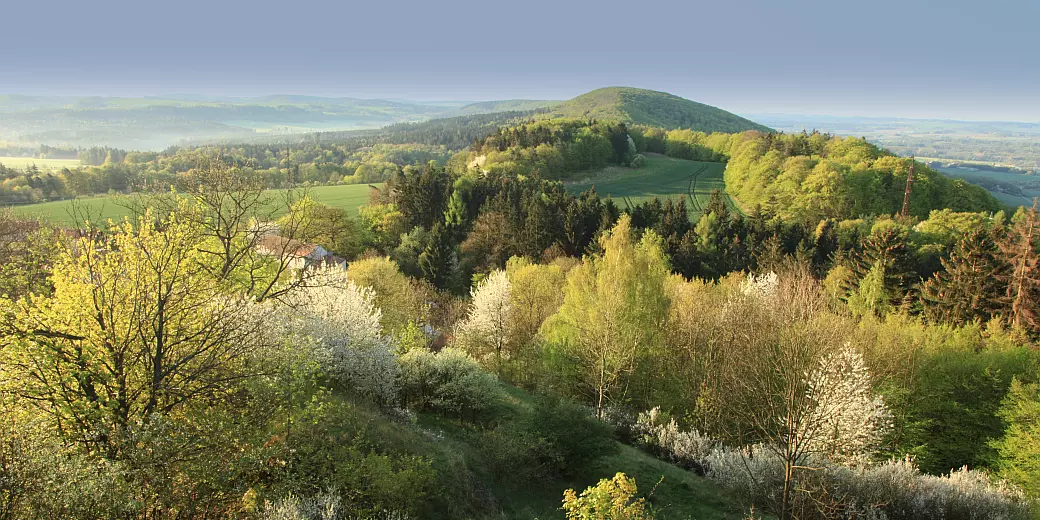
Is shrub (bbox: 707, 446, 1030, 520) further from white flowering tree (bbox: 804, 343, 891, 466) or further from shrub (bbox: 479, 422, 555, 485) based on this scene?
shrub (bbox: 479, 422, 555, 485)

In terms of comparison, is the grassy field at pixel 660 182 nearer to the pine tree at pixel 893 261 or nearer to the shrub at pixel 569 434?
the pine tree at pixel 893 261

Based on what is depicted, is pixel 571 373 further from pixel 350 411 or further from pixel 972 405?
pixel 972 405

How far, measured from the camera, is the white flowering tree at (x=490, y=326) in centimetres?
3491

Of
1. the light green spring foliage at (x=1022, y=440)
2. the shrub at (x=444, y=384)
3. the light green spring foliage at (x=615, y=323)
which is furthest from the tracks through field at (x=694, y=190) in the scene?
the shrub at (x=444, y=384)

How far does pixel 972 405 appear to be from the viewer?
26094 millimetres

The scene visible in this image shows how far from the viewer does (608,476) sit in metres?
19.1

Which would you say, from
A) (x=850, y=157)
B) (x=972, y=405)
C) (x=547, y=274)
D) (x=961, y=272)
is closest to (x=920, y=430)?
(x=972, y=405)

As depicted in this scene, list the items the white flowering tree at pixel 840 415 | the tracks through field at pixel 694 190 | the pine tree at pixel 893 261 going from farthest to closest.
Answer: the tracks through field at pixel 694 190 < the pine tree at pixel 893 261 < the white flowering tree at pixel 840 415

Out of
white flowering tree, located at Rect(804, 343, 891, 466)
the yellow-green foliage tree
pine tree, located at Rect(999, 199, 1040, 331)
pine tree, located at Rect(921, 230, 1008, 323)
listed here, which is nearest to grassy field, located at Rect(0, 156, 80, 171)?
the yellow-green foliage tree

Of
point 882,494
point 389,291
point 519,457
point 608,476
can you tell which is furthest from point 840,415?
point 389,291

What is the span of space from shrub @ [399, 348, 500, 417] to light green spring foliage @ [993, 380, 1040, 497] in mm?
22640

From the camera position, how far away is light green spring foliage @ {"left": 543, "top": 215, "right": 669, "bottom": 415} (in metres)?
24.0

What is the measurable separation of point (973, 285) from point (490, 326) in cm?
3171

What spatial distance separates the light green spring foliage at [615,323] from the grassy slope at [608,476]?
4461 mm
